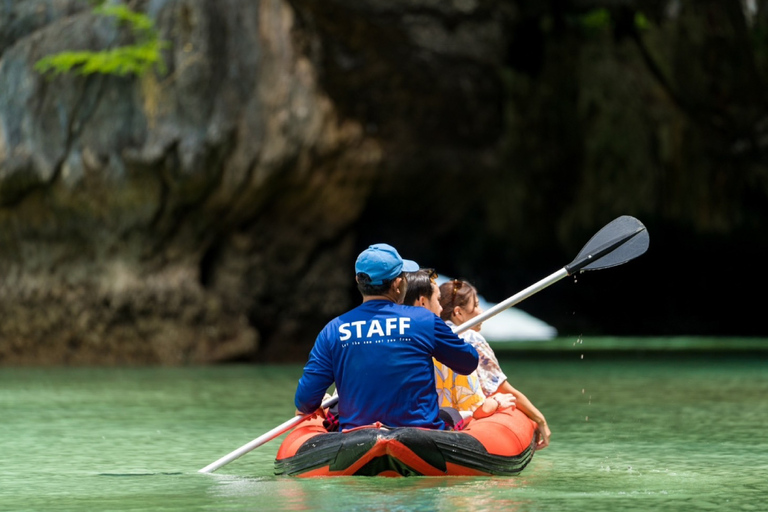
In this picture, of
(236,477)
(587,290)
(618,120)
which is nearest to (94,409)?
(236,477)

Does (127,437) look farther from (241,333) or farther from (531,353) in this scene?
(531,353)

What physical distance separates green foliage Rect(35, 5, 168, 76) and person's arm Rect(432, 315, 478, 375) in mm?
11255

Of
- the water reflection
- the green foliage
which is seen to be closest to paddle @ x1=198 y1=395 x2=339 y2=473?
the water reflection

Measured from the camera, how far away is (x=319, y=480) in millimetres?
5852

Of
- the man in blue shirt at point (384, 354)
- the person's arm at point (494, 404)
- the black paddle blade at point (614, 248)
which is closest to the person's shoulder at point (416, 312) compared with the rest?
the man in blue shirt at point (384, 354)

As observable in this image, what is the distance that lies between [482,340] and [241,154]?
10480mm

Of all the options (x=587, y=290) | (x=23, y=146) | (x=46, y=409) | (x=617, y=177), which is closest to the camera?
(x=46, y=409)

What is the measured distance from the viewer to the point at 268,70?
16641mm

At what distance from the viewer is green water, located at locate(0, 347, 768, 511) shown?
17.5ft

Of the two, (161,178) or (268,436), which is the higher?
(161,178)

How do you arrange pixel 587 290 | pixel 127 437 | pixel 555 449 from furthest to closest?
1. pixel 587 290
2. pixel 127 437
3. pixel 555 449

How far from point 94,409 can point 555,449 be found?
459 cm

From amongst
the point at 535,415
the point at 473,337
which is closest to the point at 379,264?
the point at 473,337

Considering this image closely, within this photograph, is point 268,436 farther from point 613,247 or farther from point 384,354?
point 613,247
